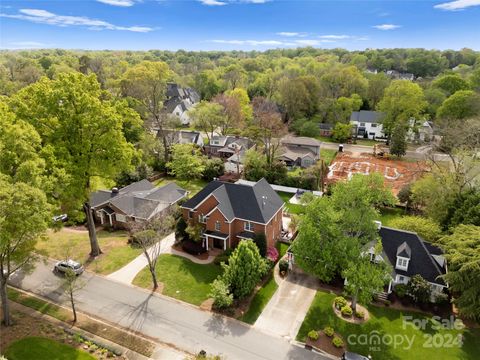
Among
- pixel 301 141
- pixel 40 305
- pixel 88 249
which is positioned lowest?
pixel 40 305

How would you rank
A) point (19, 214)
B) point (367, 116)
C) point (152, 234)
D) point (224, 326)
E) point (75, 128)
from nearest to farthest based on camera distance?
point (19, 214)
point (224, 326)
point (75, 128)
point (152, 234)
point (367, 116)

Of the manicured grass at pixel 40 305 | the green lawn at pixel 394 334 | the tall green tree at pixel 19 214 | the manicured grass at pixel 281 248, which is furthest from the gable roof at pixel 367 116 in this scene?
the tall green tree at pixel 19 214

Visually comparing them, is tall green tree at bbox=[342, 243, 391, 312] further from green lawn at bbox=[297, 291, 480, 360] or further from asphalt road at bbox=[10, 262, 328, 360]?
asphalt road at bbox=[10, 262, 328, 360]

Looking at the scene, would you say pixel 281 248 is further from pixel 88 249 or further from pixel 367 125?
pixel 367 125

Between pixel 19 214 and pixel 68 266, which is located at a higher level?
pixel 19 214

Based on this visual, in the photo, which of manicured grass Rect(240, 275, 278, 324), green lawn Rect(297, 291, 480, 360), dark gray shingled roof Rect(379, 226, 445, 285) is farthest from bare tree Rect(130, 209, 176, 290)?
dark gray shingled roof Rect(379, 226, 445, 285)

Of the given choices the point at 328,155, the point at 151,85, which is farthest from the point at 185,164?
the point at 328,155

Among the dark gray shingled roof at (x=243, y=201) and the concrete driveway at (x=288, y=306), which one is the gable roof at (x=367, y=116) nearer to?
the dark gray shingled roof at (x=243, y=201)

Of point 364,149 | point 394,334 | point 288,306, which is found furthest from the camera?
point 364,149
